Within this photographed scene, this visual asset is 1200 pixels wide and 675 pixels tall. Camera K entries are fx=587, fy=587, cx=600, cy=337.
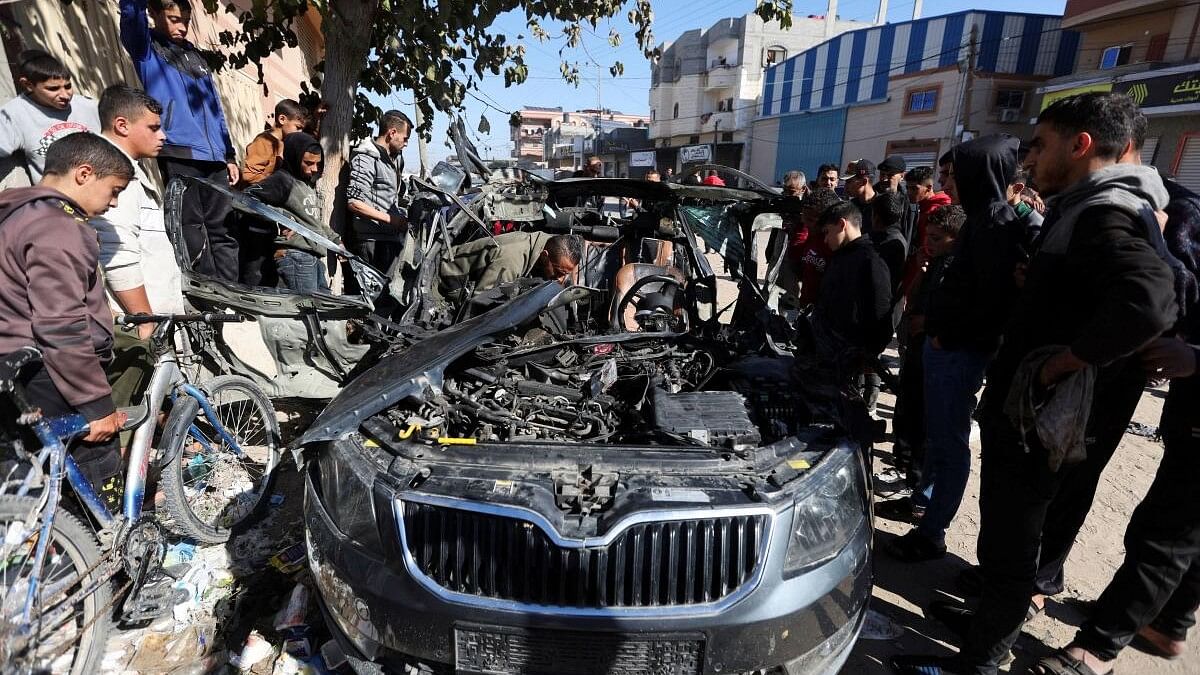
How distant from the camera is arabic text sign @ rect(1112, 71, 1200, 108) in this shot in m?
13.6

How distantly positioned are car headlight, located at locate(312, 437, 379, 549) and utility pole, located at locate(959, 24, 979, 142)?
25.9 m


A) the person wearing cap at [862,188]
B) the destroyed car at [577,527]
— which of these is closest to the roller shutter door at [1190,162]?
the person wearing cap at [862,188]

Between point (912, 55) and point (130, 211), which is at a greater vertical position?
point (912, 55)

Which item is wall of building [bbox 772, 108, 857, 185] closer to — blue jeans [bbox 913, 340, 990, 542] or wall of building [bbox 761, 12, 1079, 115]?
wall of building [bbox 761, 12, 1079, 115]

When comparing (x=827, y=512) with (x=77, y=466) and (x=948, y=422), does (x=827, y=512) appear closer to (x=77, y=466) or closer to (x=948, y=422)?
(x=948, y=422)

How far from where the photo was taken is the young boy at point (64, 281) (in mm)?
1898

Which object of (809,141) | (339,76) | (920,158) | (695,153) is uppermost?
(809,141)

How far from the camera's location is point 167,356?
8.35ft

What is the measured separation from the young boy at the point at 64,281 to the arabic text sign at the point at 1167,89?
18.2 metres

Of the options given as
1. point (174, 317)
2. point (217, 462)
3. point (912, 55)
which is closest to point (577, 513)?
point (174, 317)

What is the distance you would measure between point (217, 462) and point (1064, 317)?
366 centimetres

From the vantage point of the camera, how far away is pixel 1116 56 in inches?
678

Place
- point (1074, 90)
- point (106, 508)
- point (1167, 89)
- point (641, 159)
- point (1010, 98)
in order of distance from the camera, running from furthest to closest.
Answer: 1. point (641, 159)
2. point (1010, 98)
3. point (1074, 90)
4. point (1167, 89)
5. point (106, 508)

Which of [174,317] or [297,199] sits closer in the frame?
[174,317]
